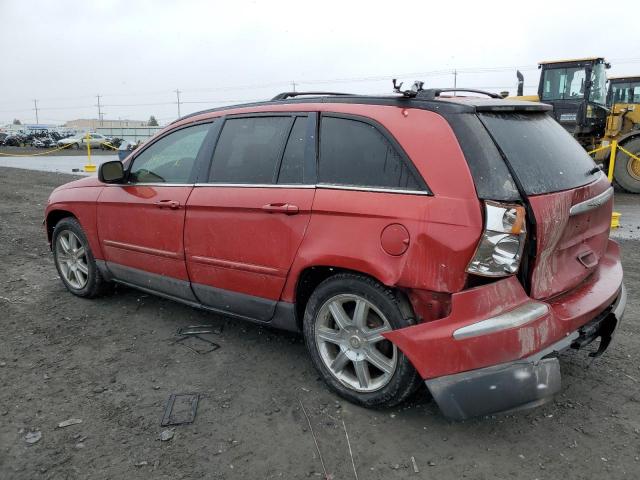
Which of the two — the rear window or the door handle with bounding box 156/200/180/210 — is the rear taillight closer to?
the rear window

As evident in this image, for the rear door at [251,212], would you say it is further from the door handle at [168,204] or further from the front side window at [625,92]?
the front side window at [625,92]

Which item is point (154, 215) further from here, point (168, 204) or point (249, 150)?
point (249, 150)

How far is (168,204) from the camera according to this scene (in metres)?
3.79

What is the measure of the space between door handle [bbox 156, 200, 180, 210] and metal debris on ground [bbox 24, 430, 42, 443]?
5.41 ft

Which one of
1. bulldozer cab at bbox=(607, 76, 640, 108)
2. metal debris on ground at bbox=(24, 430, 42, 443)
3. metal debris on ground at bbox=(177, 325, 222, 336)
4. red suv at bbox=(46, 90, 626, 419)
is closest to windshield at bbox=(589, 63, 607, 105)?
bulldozer cab at bbox=(607, 76, 640, 108)

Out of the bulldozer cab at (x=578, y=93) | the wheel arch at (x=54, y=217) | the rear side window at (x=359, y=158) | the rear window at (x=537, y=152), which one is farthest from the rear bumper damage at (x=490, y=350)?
the bulldozer cab at (x=578, y=93)

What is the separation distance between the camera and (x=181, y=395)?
3168mm

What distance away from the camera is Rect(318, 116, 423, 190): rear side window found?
2.76m

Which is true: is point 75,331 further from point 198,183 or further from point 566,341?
point 566,341

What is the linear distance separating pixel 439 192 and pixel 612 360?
1969mm

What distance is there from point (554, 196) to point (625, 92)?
1405cm

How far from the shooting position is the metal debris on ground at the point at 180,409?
9.50 feet

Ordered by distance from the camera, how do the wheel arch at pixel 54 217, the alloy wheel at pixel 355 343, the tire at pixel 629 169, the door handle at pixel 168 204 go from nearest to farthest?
the alloy wheel at pixel 355 343 → the door handle at pixel 168 204 → the wheel arch at pixel 54 217 → the tire at pixel 629 169

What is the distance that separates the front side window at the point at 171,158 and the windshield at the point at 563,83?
11.8 metres
